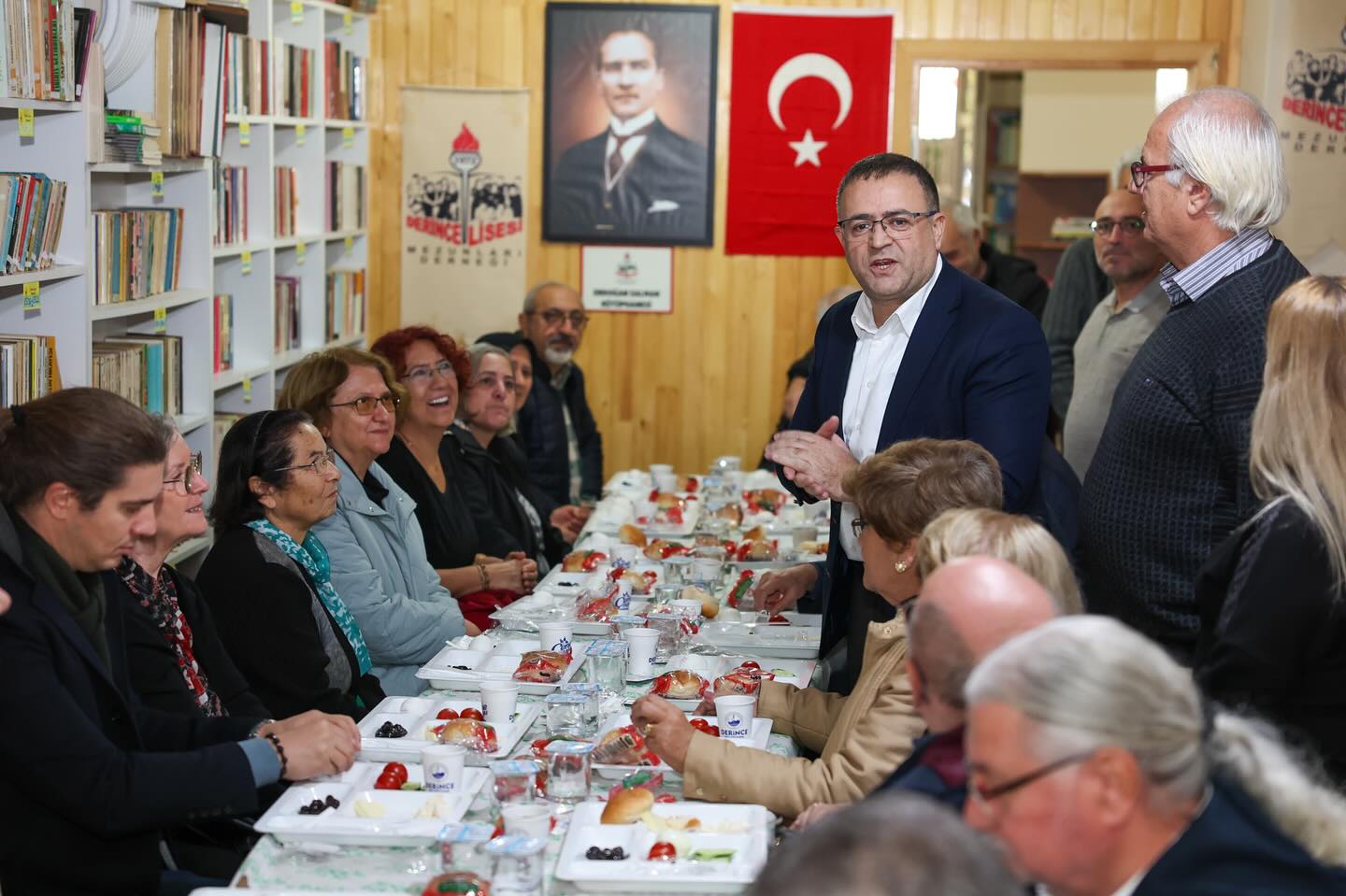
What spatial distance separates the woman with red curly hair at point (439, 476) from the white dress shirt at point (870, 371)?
143 centimetres

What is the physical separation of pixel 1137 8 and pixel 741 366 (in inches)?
93.7

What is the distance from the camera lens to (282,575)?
3053 mm

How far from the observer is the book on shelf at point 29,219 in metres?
3.54

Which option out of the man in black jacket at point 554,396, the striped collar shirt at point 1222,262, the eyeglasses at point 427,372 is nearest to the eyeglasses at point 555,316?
the man in black jacket at point 554,396

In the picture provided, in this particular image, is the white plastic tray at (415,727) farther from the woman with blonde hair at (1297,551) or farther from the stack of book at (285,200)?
the stack of book at (285,200)

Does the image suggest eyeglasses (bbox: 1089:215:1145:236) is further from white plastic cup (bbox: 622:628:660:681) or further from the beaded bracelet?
the beaded bracelet

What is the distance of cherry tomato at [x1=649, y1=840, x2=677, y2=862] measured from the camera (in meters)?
2.02

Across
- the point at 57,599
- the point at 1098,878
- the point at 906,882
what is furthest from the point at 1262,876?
the point at 57,599

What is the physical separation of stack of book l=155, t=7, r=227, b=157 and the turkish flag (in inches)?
108

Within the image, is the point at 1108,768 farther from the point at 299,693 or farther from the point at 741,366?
the point at 741,366

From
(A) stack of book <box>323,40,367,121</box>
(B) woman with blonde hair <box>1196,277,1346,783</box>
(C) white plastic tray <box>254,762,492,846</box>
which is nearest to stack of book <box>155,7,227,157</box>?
(A) stack of book <box>323,40,367,121</box>

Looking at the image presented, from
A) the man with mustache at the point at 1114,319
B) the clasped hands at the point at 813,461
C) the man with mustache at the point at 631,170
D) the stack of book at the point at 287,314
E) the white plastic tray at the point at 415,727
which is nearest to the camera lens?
the white plastic tray at the point at 415,727

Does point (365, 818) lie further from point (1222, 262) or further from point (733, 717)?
point (1222, 262)

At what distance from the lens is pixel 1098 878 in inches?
54.1
